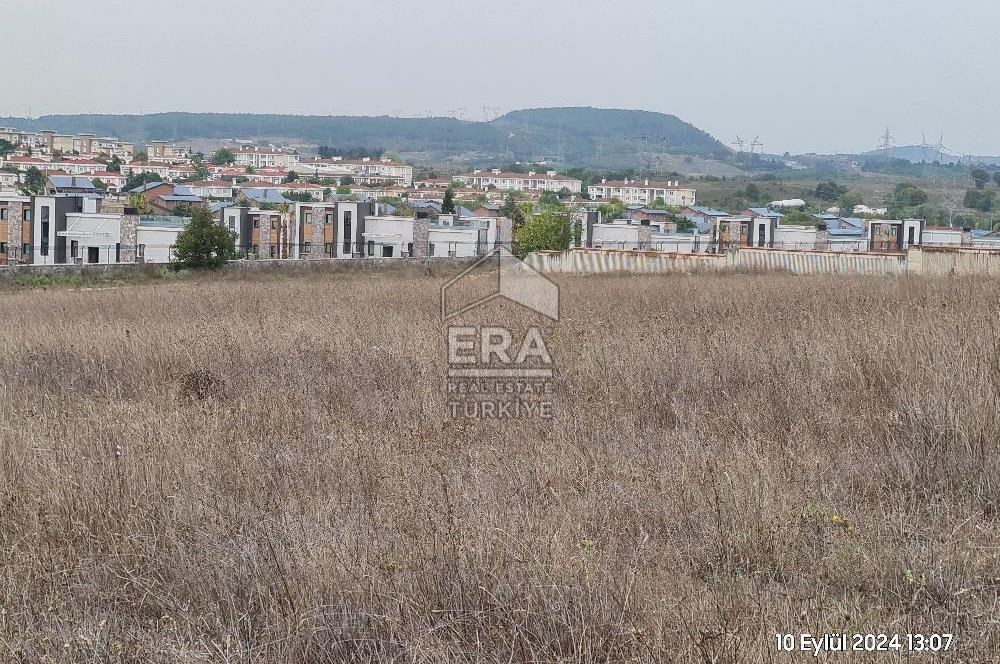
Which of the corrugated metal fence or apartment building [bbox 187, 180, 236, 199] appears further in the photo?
apartment building [bbox 187, 180, 236, 199]

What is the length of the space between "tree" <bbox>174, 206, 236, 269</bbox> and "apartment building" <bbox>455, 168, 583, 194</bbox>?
409ft

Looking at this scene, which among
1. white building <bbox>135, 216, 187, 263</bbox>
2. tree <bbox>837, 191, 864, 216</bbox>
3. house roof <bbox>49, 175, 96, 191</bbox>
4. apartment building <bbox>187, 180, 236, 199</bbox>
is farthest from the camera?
tree <bbox>837, 191, 864, 216</bbox>

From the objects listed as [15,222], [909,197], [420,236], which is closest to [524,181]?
[909,197]

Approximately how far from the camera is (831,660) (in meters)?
2.49

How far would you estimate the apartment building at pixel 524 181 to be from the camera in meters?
167

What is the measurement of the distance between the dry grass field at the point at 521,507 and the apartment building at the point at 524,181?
155 meters

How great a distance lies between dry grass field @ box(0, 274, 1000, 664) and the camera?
112 inches

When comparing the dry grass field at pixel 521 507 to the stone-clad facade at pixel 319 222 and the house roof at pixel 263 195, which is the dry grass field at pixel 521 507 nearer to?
the stone-clad facade at pixel 319 222

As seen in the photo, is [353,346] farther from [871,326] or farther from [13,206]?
[13,206]

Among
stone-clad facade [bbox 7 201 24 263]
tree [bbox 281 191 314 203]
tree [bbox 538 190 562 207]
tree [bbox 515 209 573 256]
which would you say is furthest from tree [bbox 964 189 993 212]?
stone-clad facade [bbox 7 201 24 263]

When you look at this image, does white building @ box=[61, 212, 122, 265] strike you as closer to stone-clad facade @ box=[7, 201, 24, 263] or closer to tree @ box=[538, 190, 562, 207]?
stone-clad facade @ box=[7, 201, 24, 263]

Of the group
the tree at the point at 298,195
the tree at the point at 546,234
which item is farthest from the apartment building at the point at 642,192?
the tree at the point at 546,234

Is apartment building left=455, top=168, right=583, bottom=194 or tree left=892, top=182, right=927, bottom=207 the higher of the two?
apartment building left=455, top=168, right=583, bottom=194

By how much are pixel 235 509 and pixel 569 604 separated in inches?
62.5
